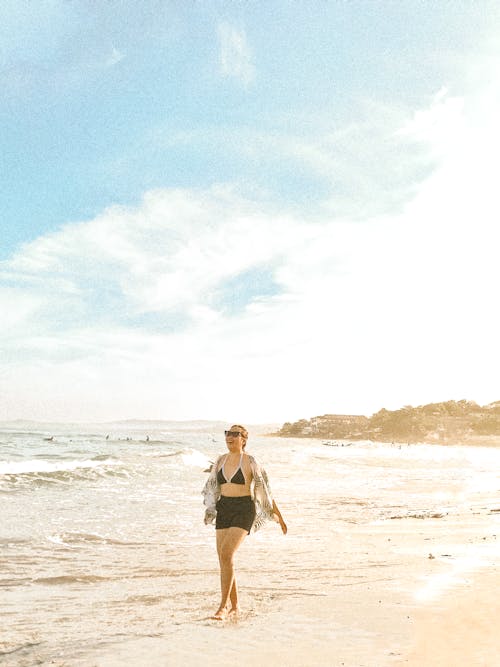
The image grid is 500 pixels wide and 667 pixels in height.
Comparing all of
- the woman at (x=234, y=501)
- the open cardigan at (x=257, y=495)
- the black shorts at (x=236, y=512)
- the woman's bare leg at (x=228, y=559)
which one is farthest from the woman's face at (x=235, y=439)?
the woman's bare leg at (x=228, y=559)

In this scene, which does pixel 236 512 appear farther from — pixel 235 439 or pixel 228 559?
pixel 235 439

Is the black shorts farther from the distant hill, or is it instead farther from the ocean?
the distant hill

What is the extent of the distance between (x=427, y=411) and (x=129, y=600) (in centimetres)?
17761

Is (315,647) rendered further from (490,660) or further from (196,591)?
(196,591)

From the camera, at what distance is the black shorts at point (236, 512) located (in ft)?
21.2

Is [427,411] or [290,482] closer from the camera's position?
[290,482]

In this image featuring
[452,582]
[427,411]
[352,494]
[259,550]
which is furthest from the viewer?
[427,411]

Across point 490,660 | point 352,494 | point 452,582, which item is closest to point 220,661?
point 490,660

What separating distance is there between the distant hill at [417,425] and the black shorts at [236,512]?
125 metres

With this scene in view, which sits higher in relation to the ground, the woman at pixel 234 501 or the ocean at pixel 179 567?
the woman at pixel 234 501

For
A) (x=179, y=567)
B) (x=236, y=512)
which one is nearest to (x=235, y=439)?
(x=236, y=512)

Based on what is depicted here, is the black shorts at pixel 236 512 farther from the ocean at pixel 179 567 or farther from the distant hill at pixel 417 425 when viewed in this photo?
the distant hill at pixel 417 425

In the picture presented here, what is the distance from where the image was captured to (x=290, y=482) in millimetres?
23953

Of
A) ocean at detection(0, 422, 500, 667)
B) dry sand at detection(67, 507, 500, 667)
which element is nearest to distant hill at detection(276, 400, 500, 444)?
ocean at detection(0, 422, 500, 667)
